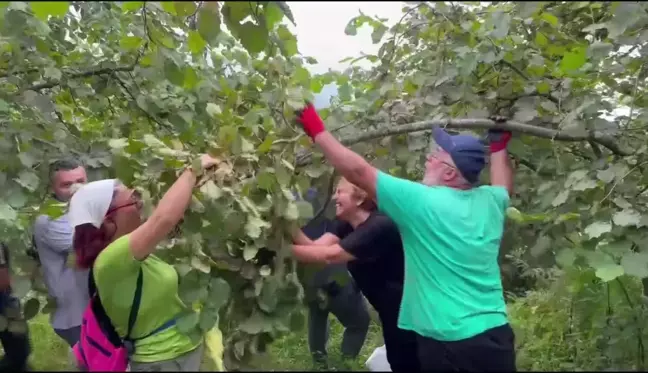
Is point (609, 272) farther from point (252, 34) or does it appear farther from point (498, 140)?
point (252, 34)

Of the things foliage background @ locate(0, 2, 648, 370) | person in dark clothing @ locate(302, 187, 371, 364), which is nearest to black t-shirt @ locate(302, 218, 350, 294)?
person in dark clothing @ locate(302, 187, 371, 364)

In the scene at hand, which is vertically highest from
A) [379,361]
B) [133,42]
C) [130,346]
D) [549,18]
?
[549,18]

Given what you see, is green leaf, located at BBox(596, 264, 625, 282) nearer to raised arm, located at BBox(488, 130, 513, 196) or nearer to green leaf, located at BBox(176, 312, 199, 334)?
raised arm, located at BBox(488, 130, 513, 196)

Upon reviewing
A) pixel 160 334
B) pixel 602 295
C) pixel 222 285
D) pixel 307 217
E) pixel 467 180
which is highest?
pixel 467 180

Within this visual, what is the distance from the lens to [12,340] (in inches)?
164

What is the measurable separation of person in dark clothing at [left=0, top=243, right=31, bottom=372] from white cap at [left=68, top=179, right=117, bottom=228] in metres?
1.33

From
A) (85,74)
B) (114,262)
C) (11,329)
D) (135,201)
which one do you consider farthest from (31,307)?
(114,262)

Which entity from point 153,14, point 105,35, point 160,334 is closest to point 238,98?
point 153,14

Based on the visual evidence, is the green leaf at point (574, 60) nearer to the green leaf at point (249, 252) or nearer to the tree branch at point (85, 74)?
the green leaf at point (249, 252)

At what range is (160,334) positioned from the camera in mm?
2572

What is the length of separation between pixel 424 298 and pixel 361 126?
3.57 ft

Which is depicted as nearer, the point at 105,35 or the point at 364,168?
the point at 364,168

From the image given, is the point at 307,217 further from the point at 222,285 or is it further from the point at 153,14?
the point at 153,14

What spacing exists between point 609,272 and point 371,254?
0.86m
